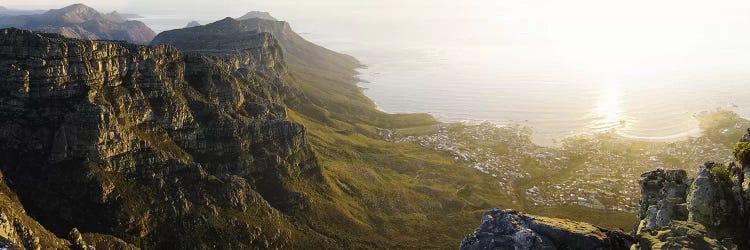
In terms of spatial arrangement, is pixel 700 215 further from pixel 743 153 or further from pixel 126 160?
pixel 126 160

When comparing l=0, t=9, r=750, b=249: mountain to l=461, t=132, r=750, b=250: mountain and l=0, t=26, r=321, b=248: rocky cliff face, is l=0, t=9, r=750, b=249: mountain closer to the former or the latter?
l=0, t=26, r=321, b=248: rocky cliff face

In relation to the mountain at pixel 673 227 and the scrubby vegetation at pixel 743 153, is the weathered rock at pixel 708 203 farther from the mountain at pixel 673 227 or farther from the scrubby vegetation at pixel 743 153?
the scrubby vegetation at pixel 743 153

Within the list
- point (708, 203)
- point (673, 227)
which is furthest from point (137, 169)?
point (708, 203)

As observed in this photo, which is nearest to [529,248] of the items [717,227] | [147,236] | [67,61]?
[717,227]

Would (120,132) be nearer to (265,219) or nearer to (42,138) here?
(42,138)

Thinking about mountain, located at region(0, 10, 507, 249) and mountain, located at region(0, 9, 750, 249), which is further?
mountain, located at region(0, 10, 507, 249)

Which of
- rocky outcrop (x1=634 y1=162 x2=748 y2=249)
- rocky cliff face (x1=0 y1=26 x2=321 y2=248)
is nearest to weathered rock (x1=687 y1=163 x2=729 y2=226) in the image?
rocky outcrop (x1=634 y1=162 x2=748 y2=249)
